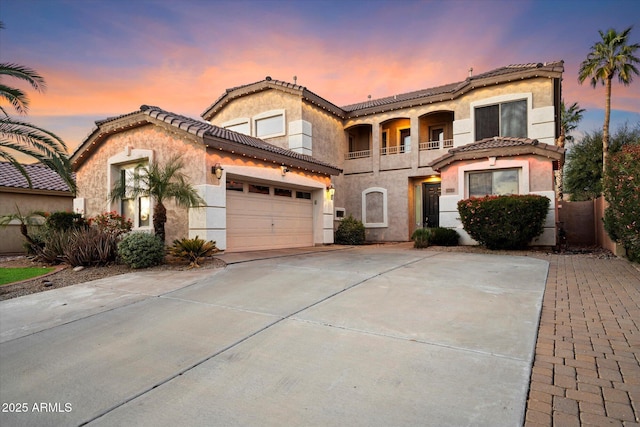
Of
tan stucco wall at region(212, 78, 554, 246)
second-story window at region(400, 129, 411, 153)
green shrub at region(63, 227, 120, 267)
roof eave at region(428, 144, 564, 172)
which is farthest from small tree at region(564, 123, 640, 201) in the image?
green shrub at region(63, 227, 120, 267)

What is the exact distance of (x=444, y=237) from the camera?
1309cm

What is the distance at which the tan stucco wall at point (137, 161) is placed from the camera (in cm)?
995

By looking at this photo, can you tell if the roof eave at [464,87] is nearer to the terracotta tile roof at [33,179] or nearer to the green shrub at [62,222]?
the green shrub at [62,222]

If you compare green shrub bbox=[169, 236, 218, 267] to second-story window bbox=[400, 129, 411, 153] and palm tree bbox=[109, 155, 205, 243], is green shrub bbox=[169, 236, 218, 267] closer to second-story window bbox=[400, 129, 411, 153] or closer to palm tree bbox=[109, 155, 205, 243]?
palm tree bbox=[109, 155, 205, 243]

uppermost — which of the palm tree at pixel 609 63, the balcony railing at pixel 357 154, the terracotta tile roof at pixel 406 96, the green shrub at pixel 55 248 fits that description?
the palm tree at pixel 609 63

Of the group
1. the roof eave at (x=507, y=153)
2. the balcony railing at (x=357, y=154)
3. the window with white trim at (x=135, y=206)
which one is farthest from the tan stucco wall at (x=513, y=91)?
the window with white trim at (x=135, y=206)

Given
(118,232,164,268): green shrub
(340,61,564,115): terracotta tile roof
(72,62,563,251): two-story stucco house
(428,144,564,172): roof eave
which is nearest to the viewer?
(118,232,164,268): green shrub

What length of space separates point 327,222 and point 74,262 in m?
9.14

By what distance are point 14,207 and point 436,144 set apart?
64.9 feet

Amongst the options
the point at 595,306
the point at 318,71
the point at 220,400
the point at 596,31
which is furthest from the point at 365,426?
the point at 596,31

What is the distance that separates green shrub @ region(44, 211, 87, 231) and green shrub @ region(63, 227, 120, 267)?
259 centimetres

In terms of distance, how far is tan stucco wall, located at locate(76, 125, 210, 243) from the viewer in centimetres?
995

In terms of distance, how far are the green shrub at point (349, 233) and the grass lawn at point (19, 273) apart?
424 inches

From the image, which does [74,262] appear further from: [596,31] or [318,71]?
[596,31]
